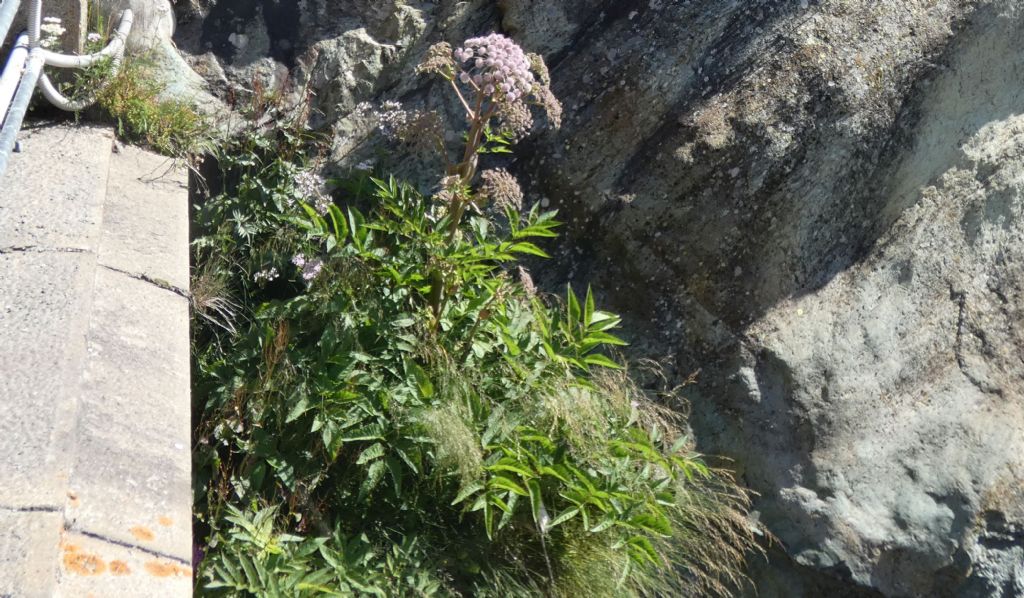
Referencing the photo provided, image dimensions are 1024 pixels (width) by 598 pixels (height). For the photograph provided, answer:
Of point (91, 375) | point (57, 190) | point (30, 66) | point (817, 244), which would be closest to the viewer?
point (91, 375)

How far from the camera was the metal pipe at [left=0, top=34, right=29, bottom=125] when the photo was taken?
264 centimetres

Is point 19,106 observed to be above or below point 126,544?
above

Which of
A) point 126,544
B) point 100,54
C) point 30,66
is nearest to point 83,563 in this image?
point 126,544

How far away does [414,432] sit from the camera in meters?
3.28

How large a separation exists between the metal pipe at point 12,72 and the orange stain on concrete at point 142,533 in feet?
3.62

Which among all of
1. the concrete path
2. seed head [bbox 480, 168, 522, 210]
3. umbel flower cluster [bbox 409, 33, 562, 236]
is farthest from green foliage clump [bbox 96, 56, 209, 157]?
seed head [bbox 480, 168, 522, 210]

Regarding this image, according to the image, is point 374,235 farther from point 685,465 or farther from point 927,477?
point 927,477

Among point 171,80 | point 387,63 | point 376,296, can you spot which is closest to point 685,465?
point 376,296

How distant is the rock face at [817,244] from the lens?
4.19 meters

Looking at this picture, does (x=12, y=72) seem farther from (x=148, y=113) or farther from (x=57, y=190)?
(x=148, y=113)

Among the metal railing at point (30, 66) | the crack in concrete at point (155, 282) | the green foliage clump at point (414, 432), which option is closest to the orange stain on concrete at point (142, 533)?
the green foliage clump at point (414, 432)

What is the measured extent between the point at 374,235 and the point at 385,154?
565 millimetres

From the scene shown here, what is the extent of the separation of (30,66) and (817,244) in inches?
123

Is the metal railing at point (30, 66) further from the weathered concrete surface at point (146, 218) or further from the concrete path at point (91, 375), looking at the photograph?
the weathered concrete surface at point (146, 218)
